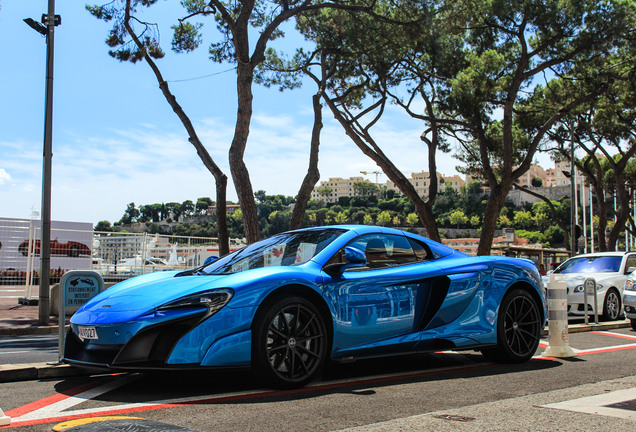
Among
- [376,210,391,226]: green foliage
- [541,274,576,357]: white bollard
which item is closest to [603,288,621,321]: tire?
[541,274,576,357]: white bollard

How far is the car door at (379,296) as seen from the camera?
501cm

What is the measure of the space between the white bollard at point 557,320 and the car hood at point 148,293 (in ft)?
13.3

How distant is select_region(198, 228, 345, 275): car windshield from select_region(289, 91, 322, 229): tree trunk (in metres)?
12.7

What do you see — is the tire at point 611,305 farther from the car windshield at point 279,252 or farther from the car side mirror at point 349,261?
the car side mirror at point 349,261

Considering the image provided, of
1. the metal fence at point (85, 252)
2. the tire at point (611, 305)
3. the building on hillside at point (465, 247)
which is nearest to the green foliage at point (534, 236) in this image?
the building on hillside at point (465, 247)

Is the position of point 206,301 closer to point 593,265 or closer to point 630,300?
point 630,300

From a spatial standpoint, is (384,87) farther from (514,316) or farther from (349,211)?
(349,211)

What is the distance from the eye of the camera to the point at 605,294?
41.7 feet

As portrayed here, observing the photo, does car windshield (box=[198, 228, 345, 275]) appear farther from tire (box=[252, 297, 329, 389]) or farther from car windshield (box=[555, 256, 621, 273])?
car windshield (box=[555, 256, 621, 273])

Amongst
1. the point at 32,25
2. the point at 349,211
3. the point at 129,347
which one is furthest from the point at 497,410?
the point at 349,211

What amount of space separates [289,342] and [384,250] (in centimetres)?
137

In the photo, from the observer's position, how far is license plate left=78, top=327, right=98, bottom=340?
4.57m

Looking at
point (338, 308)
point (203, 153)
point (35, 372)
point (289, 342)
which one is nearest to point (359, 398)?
point (289, 342)

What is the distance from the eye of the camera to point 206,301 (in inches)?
175
